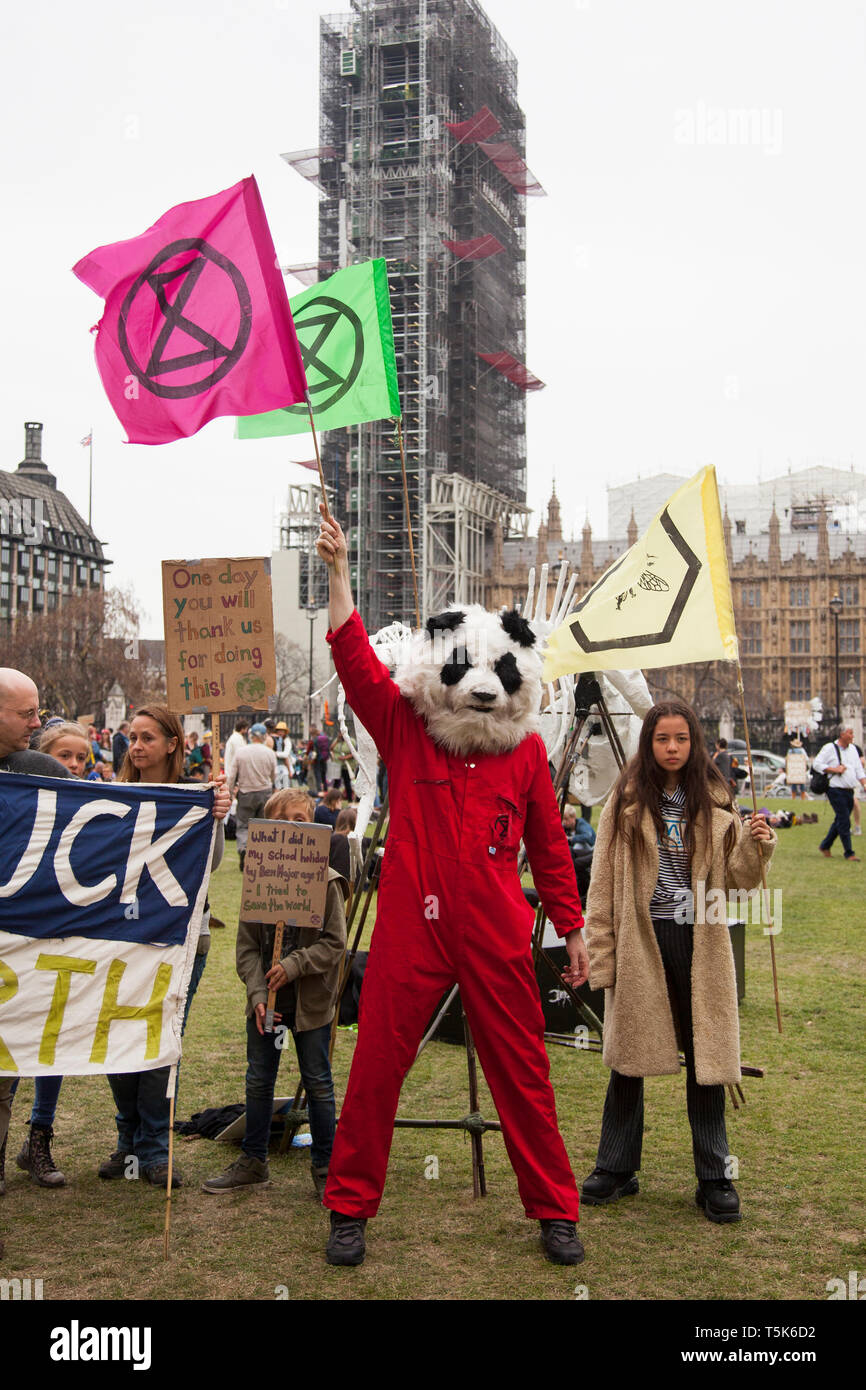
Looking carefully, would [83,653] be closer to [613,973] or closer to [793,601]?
[613,973]

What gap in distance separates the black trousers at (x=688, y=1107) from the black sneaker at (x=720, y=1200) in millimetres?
28

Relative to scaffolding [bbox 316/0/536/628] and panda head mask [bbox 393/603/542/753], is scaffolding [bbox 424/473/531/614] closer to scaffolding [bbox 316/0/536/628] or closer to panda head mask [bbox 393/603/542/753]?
scaffolding [bbox 316/0/536/628]

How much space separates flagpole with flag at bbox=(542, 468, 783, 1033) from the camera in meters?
5.04

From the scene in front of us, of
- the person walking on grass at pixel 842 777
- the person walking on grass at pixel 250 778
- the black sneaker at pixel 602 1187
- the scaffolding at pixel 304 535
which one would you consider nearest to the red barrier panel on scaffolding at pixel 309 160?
the scaffolding at pixel 304 535

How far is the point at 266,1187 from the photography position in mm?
4688

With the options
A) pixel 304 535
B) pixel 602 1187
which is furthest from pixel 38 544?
pixel 602 1187

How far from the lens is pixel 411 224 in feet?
213

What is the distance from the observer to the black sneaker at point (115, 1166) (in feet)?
15.6

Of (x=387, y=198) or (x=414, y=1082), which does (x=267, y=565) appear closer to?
(x=414, y=1082)

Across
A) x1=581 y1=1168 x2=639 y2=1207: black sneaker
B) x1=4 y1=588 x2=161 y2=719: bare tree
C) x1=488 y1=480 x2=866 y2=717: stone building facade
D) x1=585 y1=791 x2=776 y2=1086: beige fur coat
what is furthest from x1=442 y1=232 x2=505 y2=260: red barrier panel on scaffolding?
x1=581 y1=1168 x2=639 y2=1207: black sneaker

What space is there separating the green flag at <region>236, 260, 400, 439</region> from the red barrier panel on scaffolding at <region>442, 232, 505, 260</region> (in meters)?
63.0

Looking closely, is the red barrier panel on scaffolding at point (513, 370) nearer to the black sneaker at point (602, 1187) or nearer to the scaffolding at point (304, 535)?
the scaffolding at point (304, 535)

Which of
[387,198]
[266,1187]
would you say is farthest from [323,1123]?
[387,198]

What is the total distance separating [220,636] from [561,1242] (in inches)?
98.2
